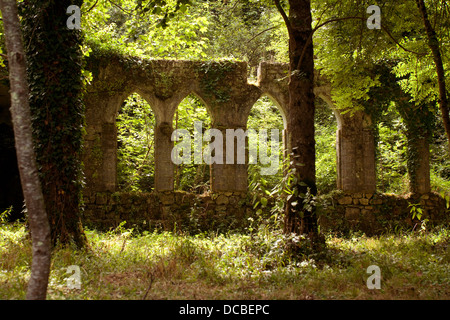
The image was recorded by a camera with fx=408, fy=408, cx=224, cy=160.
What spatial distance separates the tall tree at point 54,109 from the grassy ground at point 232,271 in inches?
24.9

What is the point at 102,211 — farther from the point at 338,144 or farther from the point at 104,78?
the point at 338,144

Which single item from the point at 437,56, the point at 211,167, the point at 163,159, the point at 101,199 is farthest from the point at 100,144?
the point at 437,56

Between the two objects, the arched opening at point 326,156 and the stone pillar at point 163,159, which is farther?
the arched opening at point 326,156

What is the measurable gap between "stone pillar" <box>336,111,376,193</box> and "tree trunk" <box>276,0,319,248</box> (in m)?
4.65

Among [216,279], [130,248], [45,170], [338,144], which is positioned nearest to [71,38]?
[45,170]

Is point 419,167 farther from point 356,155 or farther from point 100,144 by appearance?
point 100,144

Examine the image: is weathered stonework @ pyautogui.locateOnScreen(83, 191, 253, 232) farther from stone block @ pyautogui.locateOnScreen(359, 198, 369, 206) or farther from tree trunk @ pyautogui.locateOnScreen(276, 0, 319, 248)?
tree trunk @ pyautogui.locateOnScreen(276, 0, 319, 248)

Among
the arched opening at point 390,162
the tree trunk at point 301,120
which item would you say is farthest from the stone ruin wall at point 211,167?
the tree trunk at point 301,120

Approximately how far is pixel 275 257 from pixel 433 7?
5.35m

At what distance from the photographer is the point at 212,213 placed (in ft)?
33.0

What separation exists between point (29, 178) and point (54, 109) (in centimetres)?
316

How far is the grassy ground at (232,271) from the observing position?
4453 millimetres

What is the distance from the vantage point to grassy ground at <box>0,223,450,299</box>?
175 inches

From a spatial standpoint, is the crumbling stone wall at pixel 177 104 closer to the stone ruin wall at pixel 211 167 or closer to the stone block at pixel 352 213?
the stone ruin wall at pixel 211 167
